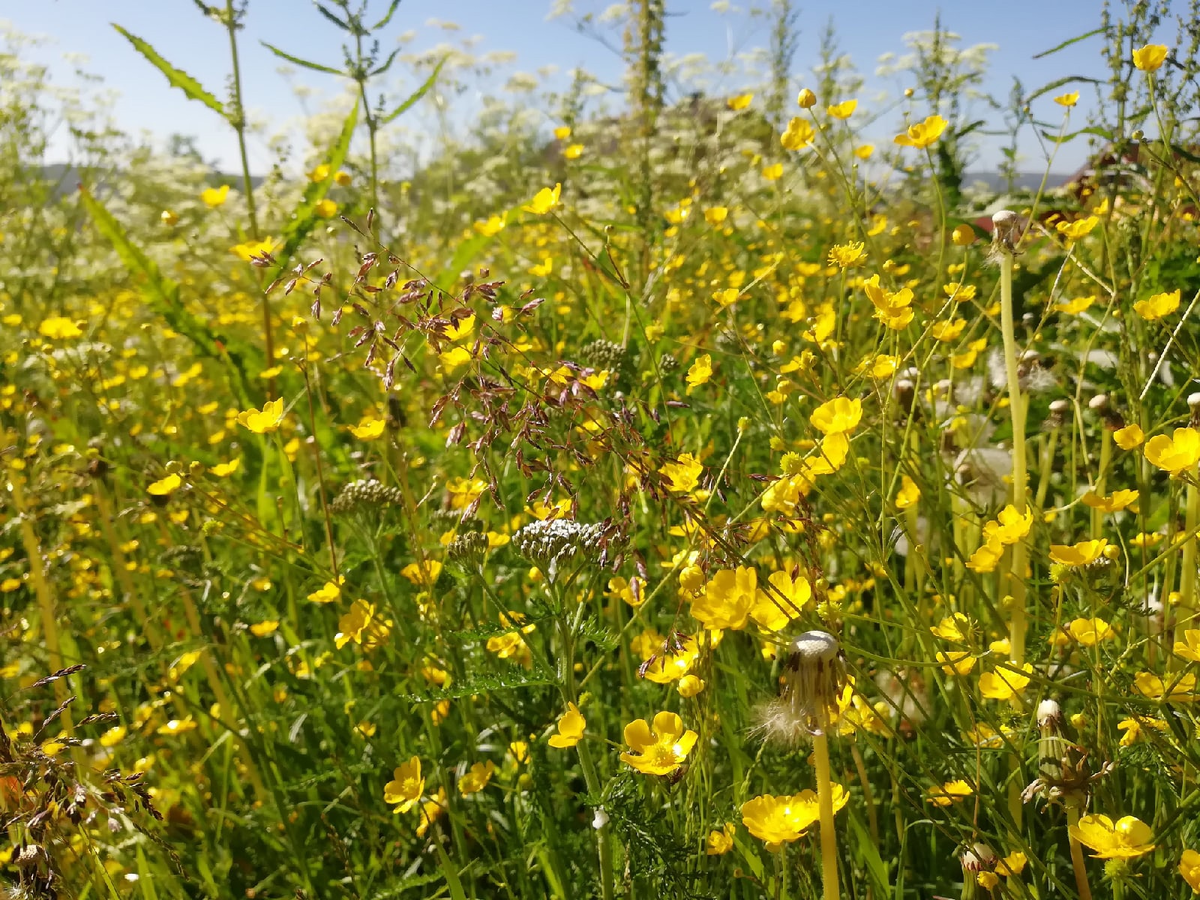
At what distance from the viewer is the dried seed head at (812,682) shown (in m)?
0.68

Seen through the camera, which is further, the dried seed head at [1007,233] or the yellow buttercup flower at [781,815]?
the dried seed head at [1007,233]

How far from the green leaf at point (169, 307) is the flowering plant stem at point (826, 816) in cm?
206

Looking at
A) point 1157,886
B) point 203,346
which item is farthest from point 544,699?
point 203,346

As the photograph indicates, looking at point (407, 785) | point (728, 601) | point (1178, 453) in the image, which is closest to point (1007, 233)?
point (1178, 453)

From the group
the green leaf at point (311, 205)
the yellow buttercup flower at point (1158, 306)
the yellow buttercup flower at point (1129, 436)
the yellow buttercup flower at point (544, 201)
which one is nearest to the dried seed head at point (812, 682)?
the yellow buttercup flower at point (1129, 436)

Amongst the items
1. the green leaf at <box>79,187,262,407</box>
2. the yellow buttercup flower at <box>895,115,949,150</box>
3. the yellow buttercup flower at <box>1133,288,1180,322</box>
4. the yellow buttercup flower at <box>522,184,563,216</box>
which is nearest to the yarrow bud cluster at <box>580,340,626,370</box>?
the yellow buttercup flower at <box>522,184,563,216</box>

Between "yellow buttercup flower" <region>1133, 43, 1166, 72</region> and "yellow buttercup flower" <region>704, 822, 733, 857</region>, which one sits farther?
"yellow buttercup flower" <region>1133, 43, 1166, 72</region>

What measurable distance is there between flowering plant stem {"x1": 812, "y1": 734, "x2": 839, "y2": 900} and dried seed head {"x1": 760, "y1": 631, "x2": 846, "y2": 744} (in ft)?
0.06

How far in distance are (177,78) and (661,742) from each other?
87.5 inches

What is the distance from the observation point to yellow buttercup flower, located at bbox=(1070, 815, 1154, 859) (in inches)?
28.9

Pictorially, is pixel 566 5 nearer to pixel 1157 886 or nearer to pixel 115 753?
pixel 115 753

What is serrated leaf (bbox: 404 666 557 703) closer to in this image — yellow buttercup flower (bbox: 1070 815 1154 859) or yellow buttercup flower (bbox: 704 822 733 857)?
yellow buttercup flower (bbox: 704 822 733 857)

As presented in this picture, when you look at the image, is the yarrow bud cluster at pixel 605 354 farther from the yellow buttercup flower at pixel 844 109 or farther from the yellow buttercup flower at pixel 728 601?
the yellow buttercup flower at pixel 728 601

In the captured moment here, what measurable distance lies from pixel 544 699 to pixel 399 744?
290 millimetres
